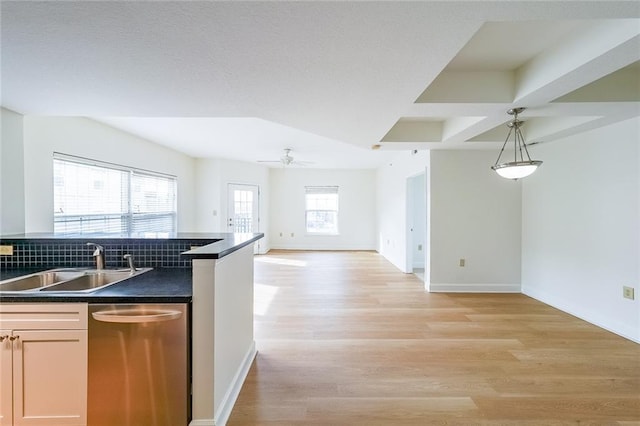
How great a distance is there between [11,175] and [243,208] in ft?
16.5

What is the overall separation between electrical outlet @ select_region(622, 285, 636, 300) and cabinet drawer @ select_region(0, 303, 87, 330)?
460cm

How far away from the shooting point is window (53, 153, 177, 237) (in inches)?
134

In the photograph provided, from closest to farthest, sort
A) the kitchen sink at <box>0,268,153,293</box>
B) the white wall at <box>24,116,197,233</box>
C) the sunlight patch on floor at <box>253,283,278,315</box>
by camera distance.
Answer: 1. the kitchen sink at <box>0,268,153,293</box>
2. the white wall at <box>24,116,197,233</box>
3. the sunlight patch on floor at <box>253,283,278,315</box>

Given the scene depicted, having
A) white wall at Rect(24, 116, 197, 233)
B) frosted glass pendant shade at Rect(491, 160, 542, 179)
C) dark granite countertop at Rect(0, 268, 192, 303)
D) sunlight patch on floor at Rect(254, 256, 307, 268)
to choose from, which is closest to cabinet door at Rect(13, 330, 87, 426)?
dark granite countertop at Rect(0, 268, 192, 303)

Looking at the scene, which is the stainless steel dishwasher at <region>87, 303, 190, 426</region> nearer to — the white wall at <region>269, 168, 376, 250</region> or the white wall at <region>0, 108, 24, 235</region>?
the white wall at <region>0, 108, 24, 235</region>

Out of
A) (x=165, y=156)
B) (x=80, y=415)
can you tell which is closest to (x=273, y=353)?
(x=80, y=415)

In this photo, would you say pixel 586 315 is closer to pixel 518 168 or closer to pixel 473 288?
pixel 473 288

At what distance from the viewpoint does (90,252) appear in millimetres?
2135

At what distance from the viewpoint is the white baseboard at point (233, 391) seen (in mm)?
1634

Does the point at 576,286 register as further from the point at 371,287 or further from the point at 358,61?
Answer: the point at 358,61

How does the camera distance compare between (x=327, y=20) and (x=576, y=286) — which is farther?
(x=576, y=286)

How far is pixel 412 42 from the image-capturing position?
4.56 feet

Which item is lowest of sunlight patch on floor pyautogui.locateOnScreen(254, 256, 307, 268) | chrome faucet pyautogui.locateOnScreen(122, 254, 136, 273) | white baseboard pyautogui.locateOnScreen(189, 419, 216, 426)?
white baseboard pyautogui.locateOnScreen(189, 419, 216, 426)

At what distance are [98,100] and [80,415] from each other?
7.26 ft
